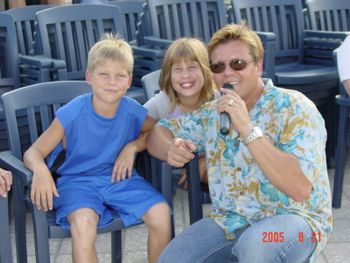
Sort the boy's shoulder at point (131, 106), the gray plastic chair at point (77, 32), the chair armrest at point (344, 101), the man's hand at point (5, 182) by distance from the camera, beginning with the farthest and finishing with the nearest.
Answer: the gray plastic chair at point (77, 32)
the chair armrest at point (344, 101)
the boy's shoulder at point (131, 106)
the man's hand at point (5, 182)

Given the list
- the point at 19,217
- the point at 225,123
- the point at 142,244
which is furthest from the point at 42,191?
the point at 142,244

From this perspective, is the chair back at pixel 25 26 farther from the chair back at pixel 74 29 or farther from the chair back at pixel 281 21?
the chair back at pixel 281 21

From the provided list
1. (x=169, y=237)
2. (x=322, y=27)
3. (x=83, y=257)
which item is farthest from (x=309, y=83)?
(x=83, y=257)

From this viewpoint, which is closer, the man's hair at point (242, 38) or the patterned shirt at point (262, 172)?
the patterned shirt at point (262, 172)

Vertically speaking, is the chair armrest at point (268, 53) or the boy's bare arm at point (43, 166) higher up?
the chair armrest at point (268, 53)

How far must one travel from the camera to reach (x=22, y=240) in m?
2.84

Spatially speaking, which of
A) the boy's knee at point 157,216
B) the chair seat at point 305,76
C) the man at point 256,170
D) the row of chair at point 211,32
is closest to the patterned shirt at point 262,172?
the man at point 256,170

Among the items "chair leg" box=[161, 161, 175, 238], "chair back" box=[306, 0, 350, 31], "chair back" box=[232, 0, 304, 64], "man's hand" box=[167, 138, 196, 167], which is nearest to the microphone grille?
"man's hand" box=[167, 138, 196, 167]

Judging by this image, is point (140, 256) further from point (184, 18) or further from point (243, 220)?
point (184, 18)

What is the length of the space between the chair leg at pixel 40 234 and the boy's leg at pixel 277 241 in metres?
0.77

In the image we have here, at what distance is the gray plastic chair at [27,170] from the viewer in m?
2.52

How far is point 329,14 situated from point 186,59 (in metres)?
2.67

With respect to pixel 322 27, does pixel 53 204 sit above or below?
below

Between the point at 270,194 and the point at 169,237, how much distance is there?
58 centimetres
